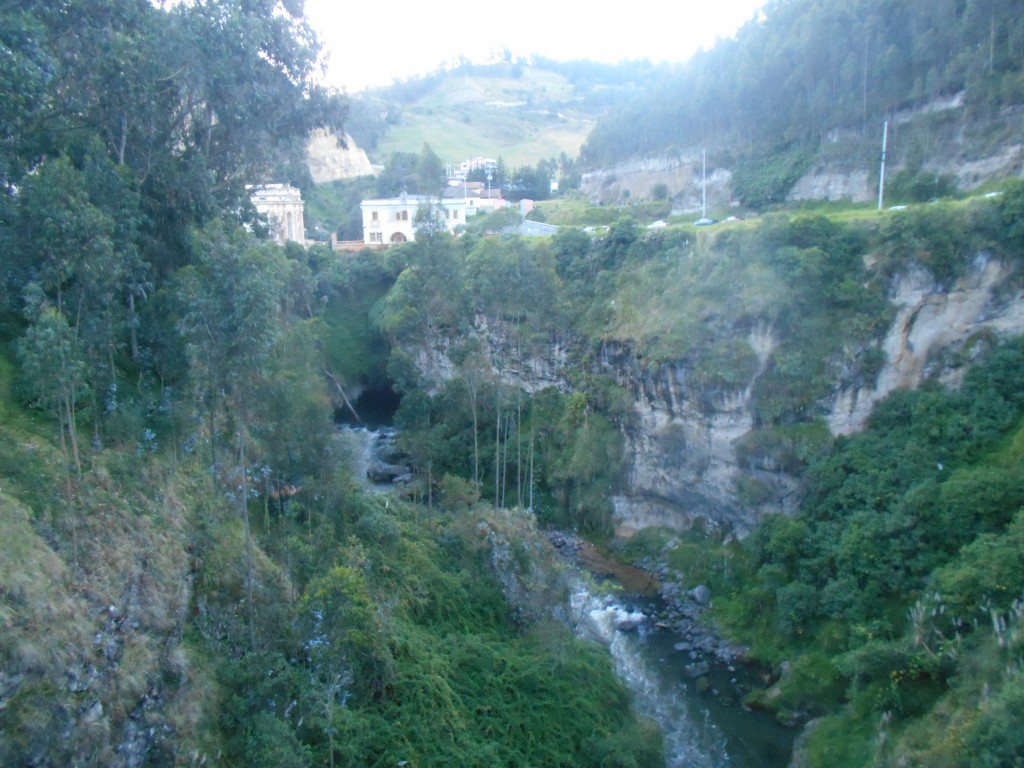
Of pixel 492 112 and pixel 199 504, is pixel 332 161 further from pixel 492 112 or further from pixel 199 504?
pixel 199 504

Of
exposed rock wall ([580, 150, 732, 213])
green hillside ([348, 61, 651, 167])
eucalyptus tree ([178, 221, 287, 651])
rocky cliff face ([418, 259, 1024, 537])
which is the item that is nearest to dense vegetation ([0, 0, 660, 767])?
eucalyptus tree ([178, 221, 287, 651])

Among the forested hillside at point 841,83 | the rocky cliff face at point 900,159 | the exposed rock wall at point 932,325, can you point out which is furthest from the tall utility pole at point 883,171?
the exposed rock wall at point 932,325

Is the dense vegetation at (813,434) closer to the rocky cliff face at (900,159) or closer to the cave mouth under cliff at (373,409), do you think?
the rocky cliff face at (900,159)

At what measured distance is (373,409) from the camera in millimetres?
39719

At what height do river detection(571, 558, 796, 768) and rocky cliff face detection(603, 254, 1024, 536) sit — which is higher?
rocky cliff face detection(603, 254, 1024, 536)

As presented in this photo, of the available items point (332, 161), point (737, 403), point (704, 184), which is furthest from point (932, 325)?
point (332, 161)

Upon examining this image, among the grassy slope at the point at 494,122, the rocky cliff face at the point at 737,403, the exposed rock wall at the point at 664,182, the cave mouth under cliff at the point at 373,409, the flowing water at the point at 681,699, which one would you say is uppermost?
the grassy slope at the point at 494,122

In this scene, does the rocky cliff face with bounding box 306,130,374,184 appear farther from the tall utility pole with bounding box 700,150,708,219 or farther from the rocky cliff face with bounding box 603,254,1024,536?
the rocky cliff face with bounding box 603,254,1024,536

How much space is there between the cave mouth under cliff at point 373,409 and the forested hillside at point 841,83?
20423 mm

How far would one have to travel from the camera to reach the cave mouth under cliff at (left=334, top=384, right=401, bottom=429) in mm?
37688

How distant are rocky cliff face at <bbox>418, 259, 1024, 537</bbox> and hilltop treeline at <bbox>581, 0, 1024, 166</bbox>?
28.0 feet

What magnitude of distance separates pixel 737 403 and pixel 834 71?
58.3 feet

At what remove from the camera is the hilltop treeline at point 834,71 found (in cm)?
2659

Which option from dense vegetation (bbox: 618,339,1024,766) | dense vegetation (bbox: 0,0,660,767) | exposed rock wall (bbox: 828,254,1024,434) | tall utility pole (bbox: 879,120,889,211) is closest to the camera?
dense vegetation (bbox: 0,0,660,767)
